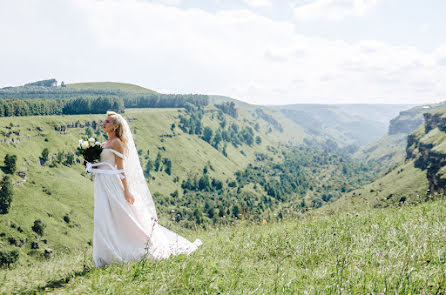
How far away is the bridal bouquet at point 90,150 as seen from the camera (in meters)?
8.22

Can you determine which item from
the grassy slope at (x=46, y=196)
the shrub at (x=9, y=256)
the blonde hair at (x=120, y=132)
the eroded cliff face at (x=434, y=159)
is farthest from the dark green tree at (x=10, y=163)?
the eroded cliff face at (x=434, y=159)

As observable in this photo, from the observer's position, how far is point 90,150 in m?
8.30

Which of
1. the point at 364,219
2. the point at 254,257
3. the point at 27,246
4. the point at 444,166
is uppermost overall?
the point at 364,219

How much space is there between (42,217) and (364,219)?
451 feet

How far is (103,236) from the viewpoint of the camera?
789cm

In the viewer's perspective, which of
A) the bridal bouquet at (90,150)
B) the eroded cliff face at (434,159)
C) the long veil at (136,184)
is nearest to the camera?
the bridal bouquet at (90,150)

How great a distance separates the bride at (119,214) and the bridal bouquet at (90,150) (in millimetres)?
154

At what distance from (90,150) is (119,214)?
1985 millimetres

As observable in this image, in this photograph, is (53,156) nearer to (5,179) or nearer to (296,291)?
(5,179)

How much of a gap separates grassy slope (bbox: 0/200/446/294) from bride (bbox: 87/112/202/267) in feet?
2.36

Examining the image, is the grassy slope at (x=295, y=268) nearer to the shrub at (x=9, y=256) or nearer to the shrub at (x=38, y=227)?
the shrub at (x=9, y=256)

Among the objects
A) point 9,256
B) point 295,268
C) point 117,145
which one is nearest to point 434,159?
point 295,268

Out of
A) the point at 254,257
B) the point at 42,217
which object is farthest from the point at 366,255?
the point at 42,217

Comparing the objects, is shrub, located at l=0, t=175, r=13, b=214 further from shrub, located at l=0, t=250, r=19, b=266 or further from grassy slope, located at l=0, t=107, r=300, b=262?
shrub, located at l=0, t=250, r=19, b=266
